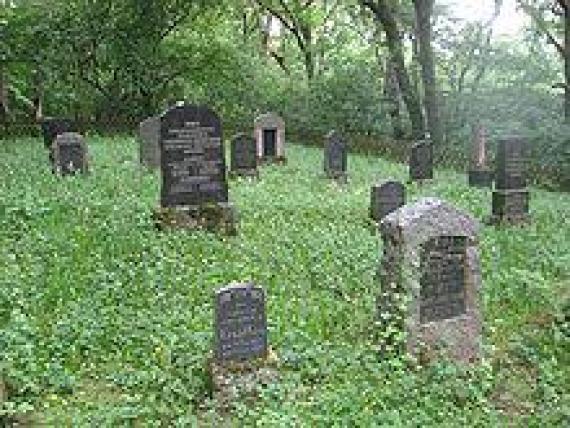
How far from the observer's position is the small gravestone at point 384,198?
13.3 m

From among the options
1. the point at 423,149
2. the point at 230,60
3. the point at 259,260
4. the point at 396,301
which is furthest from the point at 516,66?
the point at 396,301

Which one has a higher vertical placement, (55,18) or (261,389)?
(55,18)

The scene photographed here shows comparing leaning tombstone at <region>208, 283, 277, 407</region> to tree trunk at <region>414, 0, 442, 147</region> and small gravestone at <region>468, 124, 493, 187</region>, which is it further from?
tree trunk at <region>414, 0, 442, 147</region>

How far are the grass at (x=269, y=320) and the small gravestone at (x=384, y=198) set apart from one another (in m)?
0.30

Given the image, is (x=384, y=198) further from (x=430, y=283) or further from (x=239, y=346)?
(x=239, y=346)

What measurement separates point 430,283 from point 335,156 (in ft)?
33.4

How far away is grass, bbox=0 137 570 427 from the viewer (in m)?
6.83

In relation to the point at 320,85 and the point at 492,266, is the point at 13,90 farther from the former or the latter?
the point at 492,266

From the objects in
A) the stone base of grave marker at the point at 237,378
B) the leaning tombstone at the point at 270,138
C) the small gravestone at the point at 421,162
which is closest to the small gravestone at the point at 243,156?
the leaning tombstone at the point at 270,138

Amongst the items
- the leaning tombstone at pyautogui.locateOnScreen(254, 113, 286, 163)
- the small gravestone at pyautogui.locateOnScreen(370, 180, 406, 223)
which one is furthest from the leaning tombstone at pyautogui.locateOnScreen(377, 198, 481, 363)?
the leaning tombstone at pyautogui.locateOnScreen(254, 113, 286, 163)

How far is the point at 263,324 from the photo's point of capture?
23.7ft

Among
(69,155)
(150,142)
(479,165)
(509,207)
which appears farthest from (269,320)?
(479,165)

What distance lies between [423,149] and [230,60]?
1028cm

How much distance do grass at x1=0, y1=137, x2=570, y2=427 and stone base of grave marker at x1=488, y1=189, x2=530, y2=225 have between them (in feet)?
1.53
